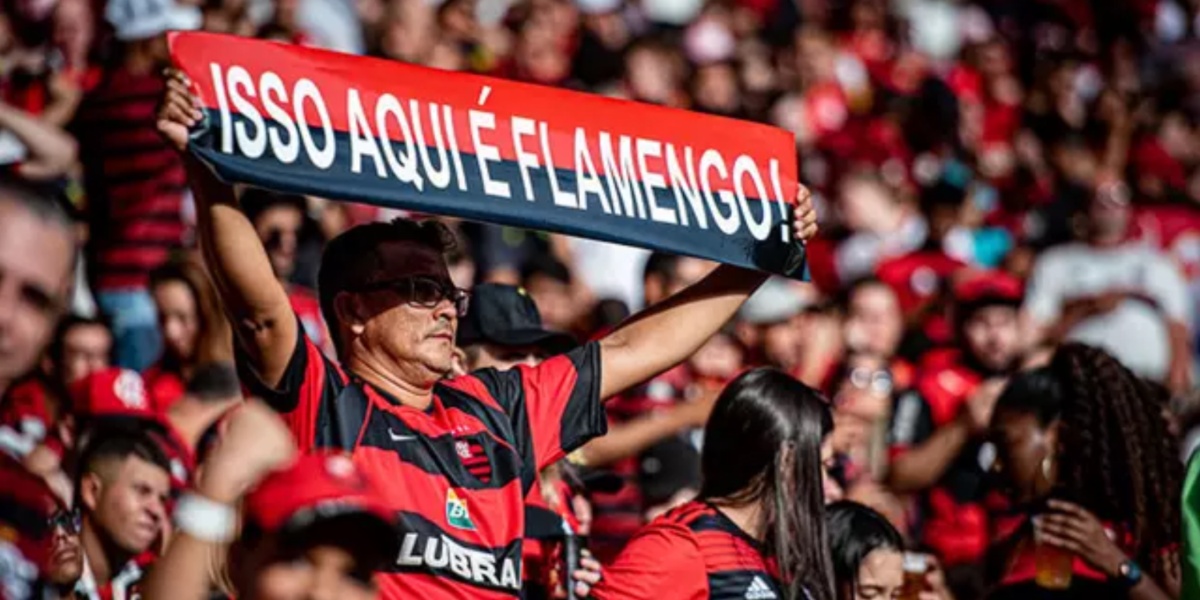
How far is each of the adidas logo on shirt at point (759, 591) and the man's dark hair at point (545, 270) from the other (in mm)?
3969

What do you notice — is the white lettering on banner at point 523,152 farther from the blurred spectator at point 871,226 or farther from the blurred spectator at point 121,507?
the blurred spectator at point 871,226

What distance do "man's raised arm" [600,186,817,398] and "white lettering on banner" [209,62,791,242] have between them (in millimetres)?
121

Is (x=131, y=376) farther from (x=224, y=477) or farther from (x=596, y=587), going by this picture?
(x=224, y=477)

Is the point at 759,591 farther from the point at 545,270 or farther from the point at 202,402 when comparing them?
the point at 545,270

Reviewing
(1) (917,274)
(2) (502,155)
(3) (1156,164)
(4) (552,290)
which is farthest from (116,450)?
(3) (1156,164)

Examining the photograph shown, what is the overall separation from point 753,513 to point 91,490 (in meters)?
2.08

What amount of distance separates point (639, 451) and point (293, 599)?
3.87 metres

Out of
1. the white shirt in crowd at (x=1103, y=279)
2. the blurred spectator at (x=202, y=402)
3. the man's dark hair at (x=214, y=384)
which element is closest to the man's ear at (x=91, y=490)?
the blurred spectator at (x=202, y=402)

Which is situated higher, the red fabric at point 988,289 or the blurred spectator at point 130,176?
the blurred spectator at point 130,176

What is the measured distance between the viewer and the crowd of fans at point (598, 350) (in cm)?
478

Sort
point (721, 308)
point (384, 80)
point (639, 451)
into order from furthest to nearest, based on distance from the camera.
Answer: point (639, 451)
point (721, 308)
point (384, 80)

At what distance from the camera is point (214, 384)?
308 inches

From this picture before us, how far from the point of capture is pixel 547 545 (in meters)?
6.08

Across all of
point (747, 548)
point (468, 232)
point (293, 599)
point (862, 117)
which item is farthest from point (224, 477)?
point (862, 117)
